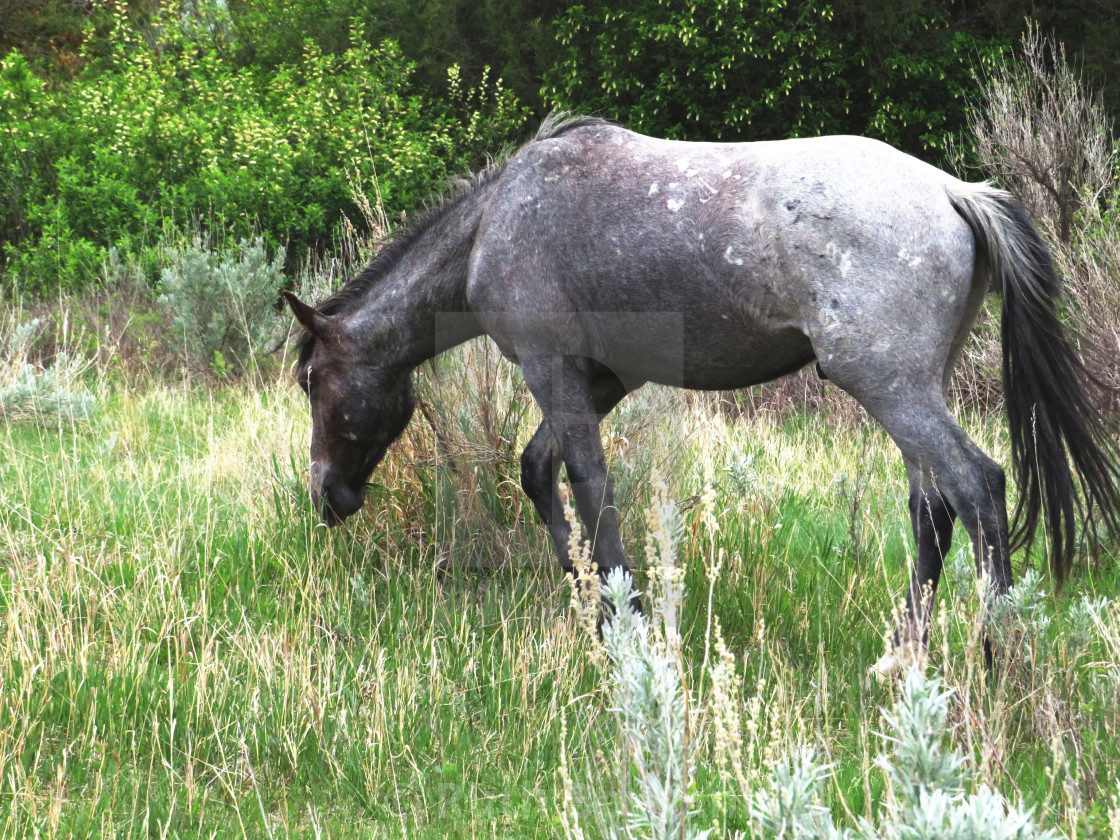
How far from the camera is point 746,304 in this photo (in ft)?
12.1

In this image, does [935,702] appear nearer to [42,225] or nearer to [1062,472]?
[1062,472]

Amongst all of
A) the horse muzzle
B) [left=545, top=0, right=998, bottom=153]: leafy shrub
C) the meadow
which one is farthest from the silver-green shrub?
[left=545, top=0, right=998, bottom=153]: leafy shrub

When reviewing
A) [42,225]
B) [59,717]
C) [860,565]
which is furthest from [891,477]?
[42,225]

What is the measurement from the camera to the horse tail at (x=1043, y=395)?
3.62m

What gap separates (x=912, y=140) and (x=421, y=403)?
42.3 ft

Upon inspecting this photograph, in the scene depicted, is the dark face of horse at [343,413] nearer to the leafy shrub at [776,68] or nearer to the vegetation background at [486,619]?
the vegetation background at [486,619]

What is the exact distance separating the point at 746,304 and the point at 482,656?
1.63 m

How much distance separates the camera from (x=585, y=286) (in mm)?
3984

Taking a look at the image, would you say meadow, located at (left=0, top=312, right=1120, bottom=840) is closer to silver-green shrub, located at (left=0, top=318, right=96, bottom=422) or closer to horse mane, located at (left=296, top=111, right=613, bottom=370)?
horse mane, located at (left=296, top=111, right=613, bottom=370)

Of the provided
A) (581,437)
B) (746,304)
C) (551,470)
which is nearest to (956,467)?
(746,304)

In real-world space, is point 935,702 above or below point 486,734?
above

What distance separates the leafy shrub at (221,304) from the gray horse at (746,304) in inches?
220

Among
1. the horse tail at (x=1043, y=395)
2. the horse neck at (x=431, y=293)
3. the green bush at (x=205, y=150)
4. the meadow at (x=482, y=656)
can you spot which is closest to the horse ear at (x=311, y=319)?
the horse neck at (x=431, y=293)

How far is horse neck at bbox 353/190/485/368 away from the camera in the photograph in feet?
14.6
